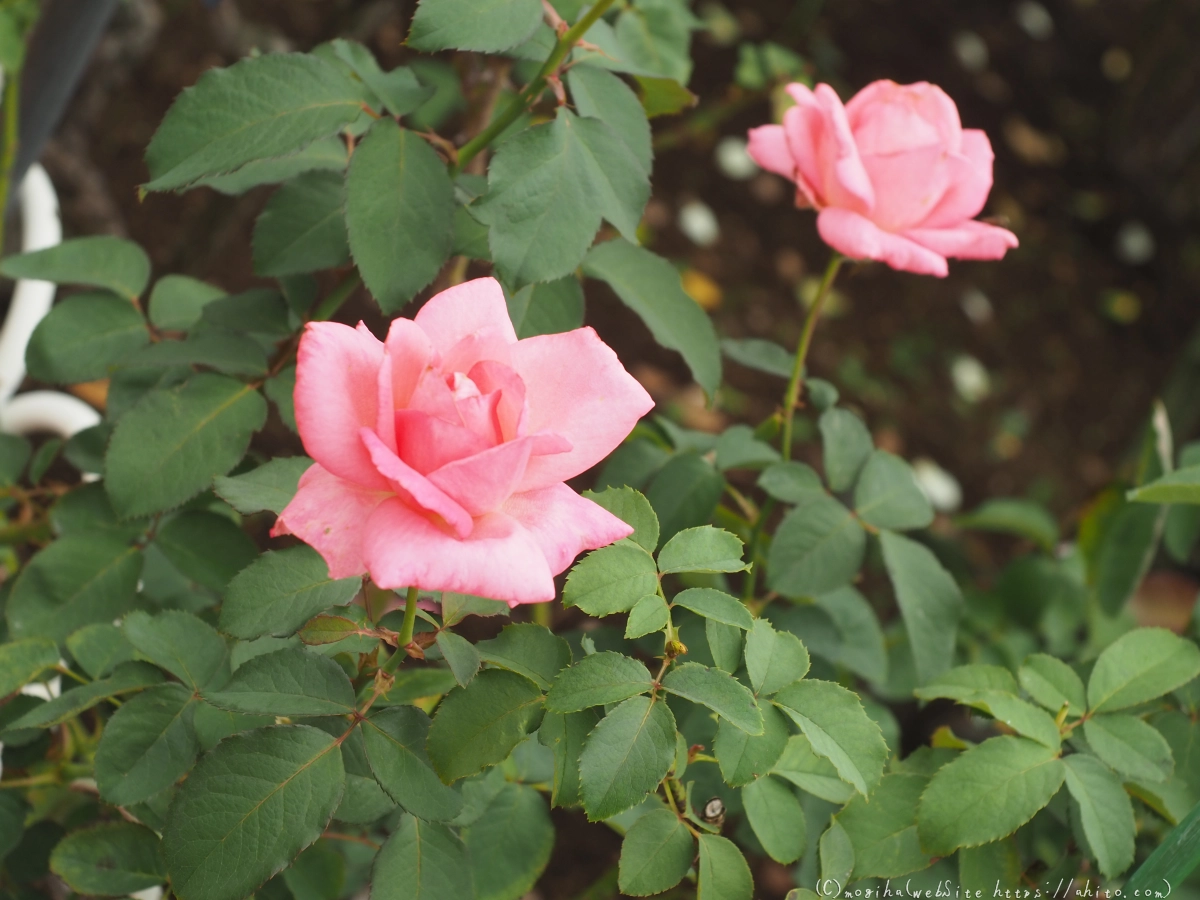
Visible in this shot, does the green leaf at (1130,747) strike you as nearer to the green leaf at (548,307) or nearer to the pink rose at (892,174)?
the pink rose at (892,174)


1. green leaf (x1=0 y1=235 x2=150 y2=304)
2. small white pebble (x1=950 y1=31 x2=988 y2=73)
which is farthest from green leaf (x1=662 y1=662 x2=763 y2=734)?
small white pebble (x1=950 y1=31 x2=988 y2=73)

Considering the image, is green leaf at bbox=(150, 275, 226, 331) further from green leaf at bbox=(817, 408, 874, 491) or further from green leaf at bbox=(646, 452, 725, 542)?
green leaf at bbox=(817, 408, 874, 491)

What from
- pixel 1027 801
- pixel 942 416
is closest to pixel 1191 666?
pixel 1027 801

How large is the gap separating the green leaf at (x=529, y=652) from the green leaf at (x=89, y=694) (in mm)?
229

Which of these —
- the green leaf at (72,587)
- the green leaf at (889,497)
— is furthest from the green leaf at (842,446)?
the green leaf at (72,587)

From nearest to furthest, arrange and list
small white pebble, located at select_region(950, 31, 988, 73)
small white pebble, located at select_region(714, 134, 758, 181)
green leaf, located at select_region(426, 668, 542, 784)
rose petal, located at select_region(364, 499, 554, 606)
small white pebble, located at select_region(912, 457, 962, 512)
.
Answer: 1. rose petal, located at select_region(364, 499, 554, 606)
2. green leaf, located at select_region(426, 668, 542, 784)
3. small white pebble, located at select_region(912, 457, 962, 512)
4. small white pebble, located at select_region(714, 134, 758, 181)
5. small white pebble, located at select_region(950, 31, 988, 73)

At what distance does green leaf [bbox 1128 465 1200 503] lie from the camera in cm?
71

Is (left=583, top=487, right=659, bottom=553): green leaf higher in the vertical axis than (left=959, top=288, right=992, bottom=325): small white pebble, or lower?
higher

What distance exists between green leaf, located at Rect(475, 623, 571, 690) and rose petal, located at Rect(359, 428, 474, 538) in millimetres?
129

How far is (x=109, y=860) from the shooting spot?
25.0 inches

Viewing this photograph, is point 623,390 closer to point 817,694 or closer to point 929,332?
point 817,694

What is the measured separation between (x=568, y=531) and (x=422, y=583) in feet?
0.26

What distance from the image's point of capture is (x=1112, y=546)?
1008mm

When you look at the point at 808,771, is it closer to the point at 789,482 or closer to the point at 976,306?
the point at 789,482
